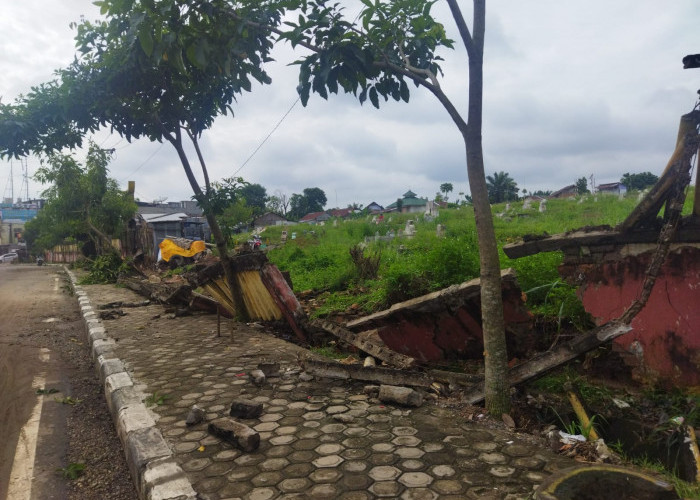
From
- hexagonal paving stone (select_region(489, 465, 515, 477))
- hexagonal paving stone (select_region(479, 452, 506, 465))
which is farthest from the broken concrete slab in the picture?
hexagonal paving stone (select_region(489, 465, 515, 477))

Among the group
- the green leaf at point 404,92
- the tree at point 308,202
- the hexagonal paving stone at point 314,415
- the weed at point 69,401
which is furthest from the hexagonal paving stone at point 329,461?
the tree at point 308,202

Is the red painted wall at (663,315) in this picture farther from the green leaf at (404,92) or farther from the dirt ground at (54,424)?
the dirt ground at (54,424)

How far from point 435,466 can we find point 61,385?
4.54 m

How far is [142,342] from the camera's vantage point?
21.9ft

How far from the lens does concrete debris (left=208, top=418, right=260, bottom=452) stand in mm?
3045

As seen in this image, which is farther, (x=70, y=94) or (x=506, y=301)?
(x=70, y=94)

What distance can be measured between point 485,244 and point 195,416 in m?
2.51

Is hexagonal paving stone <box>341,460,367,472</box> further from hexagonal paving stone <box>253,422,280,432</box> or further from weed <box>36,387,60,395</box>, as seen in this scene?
weed <box>36,387,60,395</box>

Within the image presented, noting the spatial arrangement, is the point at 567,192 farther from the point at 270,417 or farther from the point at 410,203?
the point at 270,417

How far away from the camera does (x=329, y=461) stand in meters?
2.88

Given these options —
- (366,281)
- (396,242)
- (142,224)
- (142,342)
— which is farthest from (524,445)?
(142,224)

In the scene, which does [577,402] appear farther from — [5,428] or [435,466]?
[5,428]

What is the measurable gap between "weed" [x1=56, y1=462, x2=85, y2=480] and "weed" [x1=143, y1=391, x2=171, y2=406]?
76 centimetres

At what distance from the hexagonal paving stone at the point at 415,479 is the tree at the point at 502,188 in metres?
53.0
